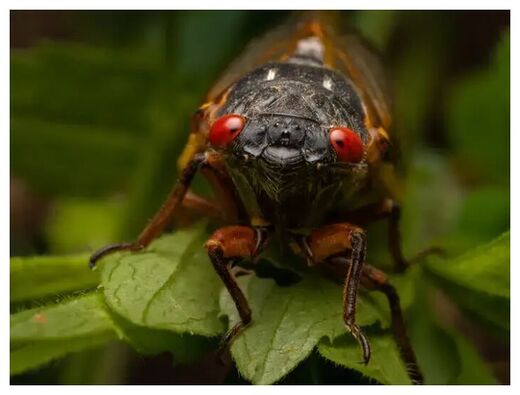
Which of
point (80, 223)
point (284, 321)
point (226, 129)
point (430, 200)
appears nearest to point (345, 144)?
point (226, 129)

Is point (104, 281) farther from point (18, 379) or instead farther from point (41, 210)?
point (41, 210)

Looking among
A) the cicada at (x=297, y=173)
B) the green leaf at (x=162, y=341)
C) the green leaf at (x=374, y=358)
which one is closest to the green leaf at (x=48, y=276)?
the cicada at (x=297, y=173)

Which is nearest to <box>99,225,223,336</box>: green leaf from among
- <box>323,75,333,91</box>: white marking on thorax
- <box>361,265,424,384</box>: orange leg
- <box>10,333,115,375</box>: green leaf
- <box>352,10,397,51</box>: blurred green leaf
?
<box>10,333,115,375</box>: green leaf

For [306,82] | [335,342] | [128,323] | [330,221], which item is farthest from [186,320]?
[306,82]

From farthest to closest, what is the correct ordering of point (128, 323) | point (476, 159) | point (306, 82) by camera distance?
point (476, 159) < point (306, 82) < point (128, 323)

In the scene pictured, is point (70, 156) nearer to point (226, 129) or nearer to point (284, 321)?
point (226, 129)

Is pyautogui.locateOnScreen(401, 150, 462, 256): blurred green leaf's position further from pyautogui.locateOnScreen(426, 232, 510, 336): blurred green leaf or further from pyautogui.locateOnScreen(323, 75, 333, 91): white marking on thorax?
pyautogui.locateOnScreen(323, 75, 333, 91): white marking on thorax

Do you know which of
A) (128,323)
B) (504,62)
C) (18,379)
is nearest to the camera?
(128,323)
